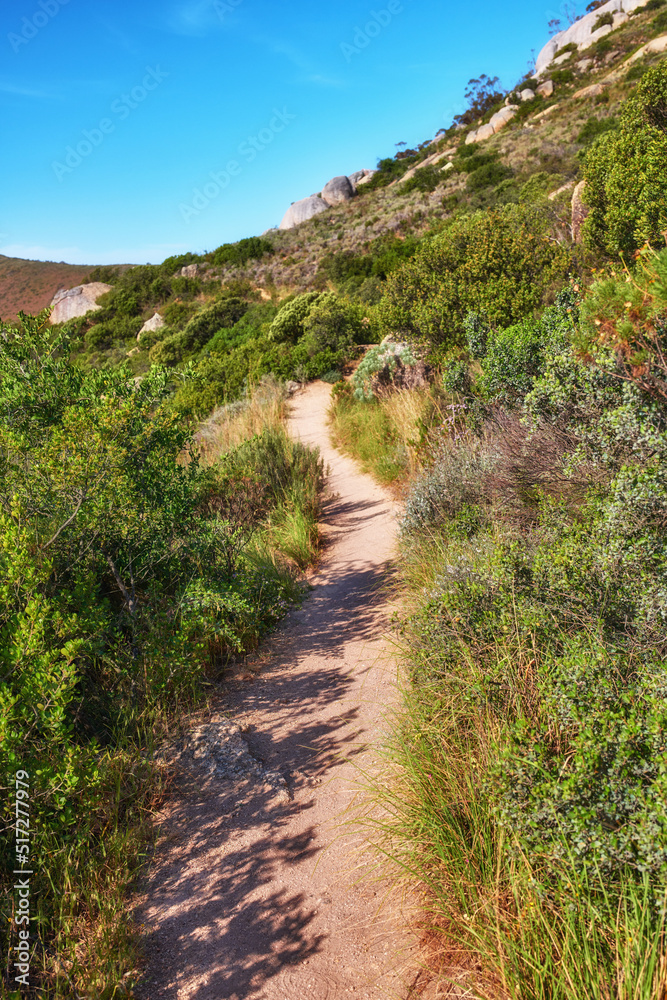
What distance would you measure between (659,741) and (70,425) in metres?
3.03

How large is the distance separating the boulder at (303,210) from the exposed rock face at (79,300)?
15.2 m

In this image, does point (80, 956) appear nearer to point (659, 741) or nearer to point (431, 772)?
point (431, 772)

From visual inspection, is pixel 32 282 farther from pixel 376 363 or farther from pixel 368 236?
pixel 376 363

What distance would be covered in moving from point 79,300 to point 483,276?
33.6 metres

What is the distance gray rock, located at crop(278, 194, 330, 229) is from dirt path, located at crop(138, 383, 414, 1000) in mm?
44576

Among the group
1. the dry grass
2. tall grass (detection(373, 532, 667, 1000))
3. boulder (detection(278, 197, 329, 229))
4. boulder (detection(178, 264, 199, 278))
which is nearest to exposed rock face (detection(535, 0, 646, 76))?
boulder (detection(278, 197, 329, 229))

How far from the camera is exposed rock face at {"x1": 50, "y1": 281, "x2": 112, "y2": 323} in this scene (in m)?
34.8

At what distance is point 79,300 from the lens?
35219 mm

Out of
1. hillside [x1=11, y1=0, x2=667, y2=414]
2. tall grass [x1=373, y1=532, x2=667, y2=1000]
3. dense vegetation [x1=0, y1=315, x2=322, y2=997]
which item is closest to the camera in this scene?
tall grass [x1=373, y1=532, x2=667, y2=1000]

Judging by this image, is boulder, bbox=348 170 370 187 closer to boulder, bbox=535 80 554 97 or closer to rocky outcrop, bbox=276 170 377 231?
rocky outcrop, bbox=276 170 377 231

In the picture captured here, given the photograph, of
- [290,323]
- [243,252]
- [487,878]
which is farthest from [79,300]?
[487,878]

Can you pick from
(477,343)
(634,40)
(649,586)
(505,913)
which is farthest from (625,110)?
(634,40)

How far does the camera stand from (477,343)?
23.8 feet

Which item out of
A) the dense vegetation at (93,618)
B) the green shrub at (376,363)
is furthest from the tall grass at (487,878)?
the green shrub at (376,363)
